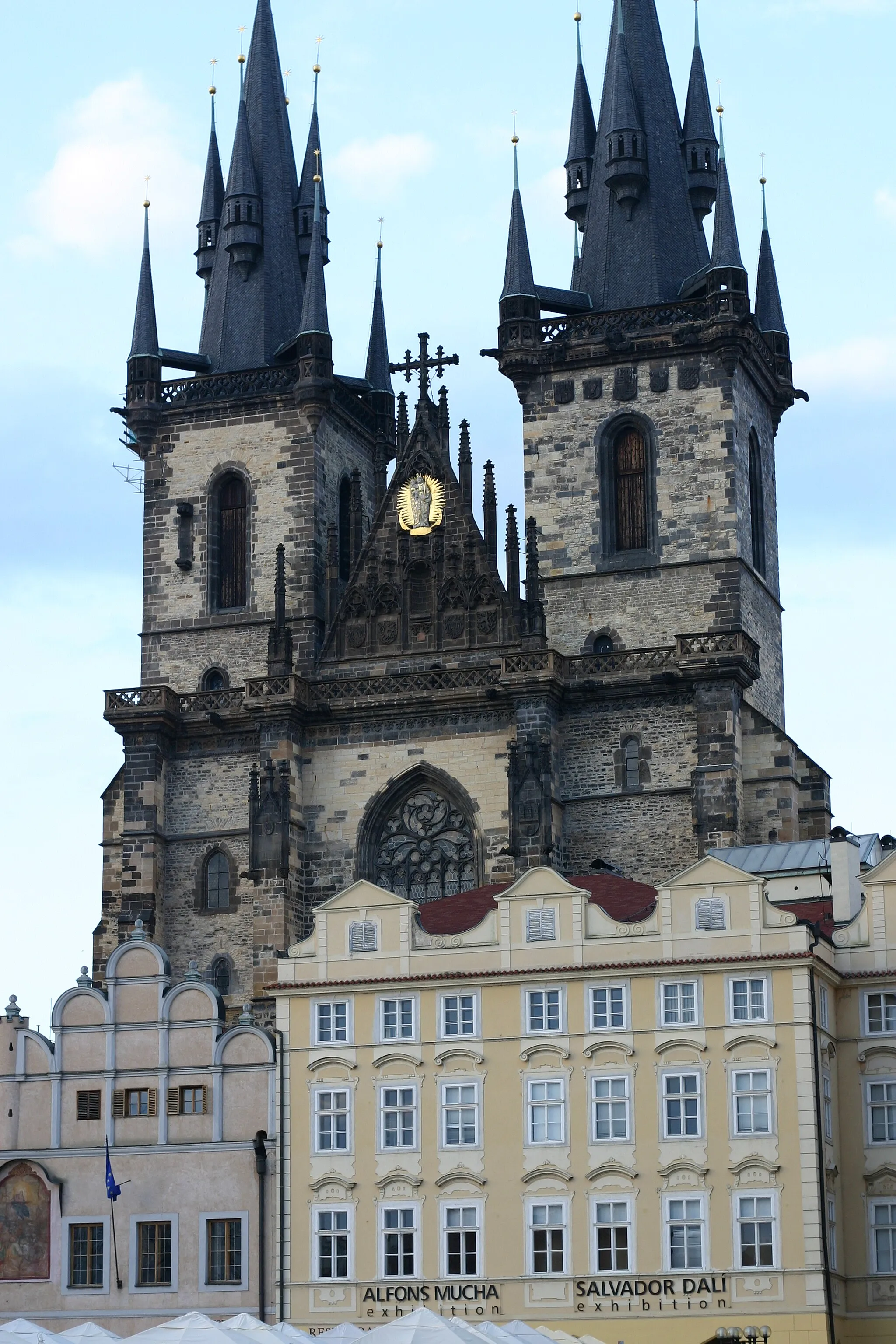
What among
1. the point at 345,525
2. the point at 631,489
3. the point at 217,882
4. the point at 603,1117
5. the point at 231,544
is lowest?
the point at 603,1117

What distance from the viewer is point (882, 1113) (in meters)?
48.8

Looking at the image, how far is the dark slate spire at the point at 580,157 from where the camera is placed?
7262 cm

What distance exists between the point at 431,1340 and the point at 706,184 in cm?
4076

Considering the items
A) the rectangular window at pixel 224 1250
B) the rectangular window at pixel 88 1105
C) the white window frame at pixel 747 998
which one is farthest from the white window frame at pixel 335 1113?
the white window frame at pixel 747 998

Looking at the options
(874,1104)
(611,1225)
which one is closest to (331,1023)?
(611,1225)

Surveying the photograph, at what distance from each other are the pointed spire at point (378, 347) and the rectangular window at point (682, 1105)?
3225 centimetres

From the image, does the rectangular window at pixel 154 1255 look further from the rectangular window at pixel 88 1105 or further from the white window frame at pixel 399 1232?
the white window frame at pixel 399 1232

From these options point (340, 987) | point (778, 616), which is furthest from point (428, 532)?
point (340, 987)

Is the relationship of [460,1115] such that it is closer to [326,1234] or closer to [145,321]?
[326,1234]

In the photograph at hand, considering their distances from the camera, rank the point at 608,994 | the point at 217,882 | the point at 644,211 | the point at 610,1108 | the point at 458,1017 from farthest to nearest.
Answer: the point at 644,211 < the point at 217,882 < the point at 458,1017 < the point at 608,994 < the point at 610,1108

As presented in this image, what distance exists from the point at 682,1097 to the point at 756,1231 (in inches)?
100

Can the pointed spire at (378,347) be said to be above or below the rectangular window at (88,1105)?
above

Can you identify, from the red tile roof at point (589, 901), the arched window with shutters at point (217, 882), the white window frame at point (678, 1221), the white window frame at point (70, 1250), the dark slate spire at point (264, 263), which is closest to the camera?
the white window frame at point (678, 1221)

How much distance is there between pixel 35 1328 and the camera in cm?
4012
